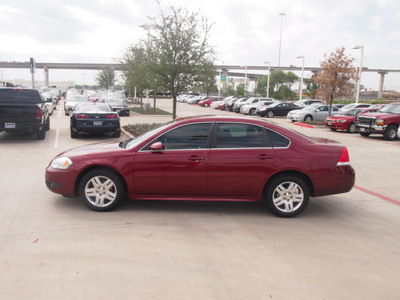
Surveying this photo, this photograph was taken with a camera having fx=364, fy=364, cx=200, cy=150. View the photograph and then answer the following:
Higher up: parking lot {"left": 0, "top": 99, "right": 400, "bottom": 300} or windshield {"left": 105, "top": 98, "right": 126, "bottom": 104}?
windshield {"left": 105, "top": 98, "right": 126, "bottom": 104}

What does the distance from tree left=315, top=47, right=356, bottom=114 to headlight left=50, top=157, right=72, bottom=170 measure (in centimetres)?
2008

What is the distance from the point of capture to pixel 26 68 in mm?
100000

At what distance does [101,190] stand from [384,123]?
1493 centimetres

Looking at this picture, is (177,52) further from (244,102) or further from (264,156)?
(244,102)

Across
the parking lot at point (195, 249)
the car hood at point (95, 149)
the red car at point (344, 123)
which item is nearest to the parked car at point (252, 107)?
the red car at point (344, 123)

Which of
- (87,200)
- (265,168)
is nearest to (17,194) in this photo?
(87,200)

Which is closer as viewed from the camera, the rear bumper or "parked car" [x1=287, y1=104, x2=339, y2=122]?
the rear bumper

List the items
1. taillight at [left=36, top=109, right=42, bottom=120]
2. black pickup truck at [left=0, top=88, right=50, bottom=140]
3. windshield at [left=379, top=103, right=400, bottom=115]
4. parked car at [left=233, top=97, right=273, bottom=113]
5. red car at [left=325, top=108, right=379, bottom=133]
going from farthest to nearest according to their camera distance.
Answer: parked car at [left=233, top=97, right=273, bottom=113] < red car at [left=325, top=108, right=379, bottom=133] < windshield at [left=379, top=103, right=400, bottom=115] < taillight at [left=36, top=109, right=42, bottom=120] < black pickup truck at [left=0, top=88, right=50, bottom=140]

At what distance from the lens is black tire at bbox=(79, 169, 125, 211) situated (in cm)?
561

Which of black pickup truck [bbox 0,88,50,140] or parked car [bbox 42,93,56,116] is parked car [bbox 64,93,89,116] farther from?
black pickup truck [bbox 0,88,50,140]

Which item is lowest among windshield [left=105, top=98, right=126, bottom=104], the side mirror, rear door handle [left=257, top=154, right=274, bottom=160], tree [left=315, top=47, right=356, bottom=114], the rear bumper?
the rear bumper

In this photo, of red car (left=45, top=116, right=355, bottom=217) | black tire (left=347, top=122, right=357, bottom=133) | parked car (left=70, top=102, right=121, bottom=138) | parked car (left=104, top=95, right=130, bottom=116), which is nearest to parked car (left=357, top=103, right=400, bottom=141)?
black tire (left=347, top=122, right=357, bottom=133)

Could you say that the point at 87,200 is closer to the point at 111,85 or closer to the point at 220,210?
the point at 220,210

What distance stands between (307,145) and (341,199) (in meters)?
1.81
